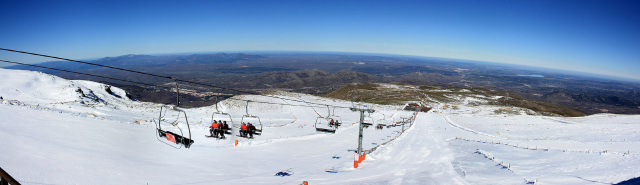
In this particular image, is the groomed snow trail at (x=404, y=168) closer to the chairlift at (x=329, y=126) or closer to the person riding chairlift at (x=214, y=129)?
the chairlift at (x=329, y=126)

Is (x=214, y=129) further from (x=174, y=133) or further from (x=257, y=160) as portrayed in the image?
(x=174, y=133)

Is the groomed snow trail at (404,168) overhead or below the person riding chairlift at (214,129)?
below

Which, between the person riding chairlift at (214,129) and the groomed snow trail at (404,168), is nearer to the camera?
the groomed snow trail at (404,168)

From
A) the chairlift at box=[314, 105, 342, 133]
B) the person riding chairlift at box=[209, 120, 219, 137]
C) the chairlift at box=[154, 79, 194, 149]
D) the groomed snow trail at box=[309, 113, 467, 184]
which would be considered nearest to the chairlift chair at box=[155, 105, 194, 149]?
the chairlift at box=[154, 79, 194, 149]

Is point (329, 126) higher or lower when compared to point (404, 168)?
lower

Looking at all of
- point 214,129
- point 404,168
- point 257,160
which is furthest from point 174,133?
point 404,168

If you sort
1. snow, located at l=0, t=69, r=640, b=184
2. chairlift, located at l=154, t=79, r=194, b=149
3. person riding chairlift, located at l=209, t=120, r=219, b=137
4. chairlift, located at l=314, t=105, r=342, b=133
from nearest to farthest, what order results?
snow, located at l=0, t=69, r=640, b=184
chairlift, located at l=154, t=79, r=194, b=149
person riding chairlift, located at l=209, t=120, r=219, b=137
chairlift, located at l=314, t=105, r=342, b=133

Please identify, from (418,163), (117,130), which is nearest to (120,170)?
(117,130)

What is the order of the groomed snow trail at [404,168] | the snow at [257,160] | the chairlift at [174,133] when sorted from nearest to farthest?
1. the snow at [257,160]
2. the chairlift at [174,133]
3. the groomed snow trail at [404,168]

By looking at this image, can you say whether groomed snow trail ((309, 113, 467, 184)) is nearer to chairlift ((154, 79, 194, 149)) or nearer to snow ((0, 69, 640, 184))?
snow ((0, 69, 640, 184))

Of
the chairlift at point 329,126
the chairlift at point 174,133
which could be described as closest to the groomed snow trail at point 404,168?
the chairlift at point 329,126

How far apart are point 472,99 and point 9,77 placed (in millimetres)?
136498

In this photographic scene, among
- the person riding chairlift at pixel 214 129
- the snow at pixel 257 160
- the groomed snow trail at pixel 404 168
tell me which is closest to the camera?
the snow at pixel 257 160

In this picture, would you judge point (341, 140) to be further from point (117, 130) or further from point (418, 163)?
point (117, 130)
